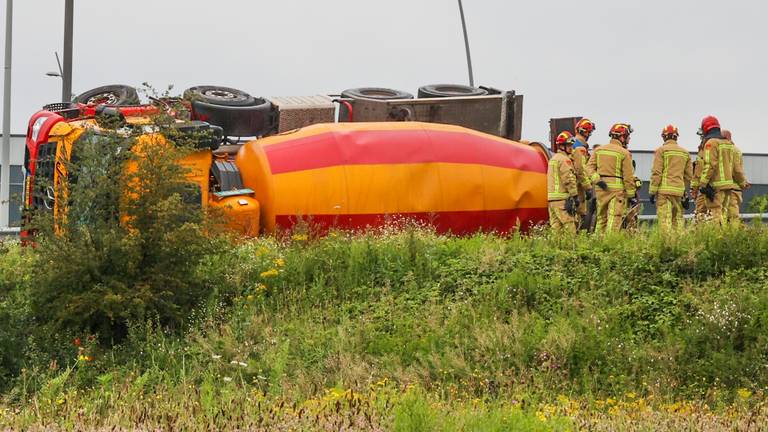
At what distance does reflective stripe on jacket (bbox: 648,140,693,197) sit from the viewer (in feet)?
64.0

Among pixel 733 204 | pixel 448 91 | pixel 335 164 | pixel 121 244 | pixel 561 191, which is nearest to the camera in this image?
pixel 121 244

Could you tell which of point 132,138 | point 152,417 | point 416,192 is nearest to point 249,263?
point 132,138

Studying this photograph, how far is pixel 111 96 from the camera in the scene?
20422 mm

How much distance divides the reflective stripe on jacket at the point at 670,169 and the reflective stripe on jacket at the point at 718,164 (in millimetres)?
475

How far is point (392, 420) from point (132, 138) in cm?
730

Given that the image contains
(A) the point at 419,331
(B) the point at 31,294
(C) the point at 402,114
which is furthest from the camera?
(C) the point at 402,114

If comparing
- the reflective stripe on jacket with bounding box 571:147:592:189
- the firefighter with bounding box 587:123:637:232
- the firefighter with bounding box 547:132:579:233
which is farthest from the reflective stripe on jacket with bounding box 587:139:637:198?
the firefighter with bounding box 547:132:579:233

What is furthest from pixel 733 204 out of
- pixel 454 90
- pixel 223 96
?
pixel 223 96

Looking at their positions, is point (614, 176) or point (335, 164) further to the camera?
point (614, 176)

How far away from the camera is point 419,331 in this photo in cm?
1370

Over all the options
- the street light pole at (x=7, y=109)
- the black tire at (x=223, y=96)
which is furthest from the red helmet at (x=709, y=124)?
the street light pole at (x=7, y=109)

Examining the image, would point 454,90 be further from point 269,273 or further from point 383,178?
point 269,273

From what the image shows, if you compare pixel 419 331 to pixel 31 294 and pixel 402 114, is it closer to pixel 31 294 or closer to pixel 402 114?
pixel 31 294

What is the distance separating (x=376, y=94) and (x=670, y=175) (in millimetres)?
4826
